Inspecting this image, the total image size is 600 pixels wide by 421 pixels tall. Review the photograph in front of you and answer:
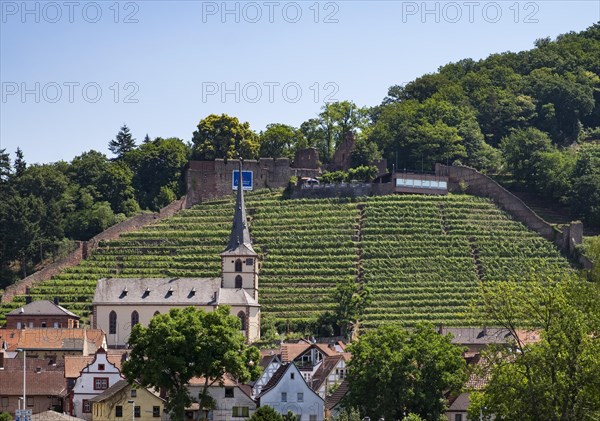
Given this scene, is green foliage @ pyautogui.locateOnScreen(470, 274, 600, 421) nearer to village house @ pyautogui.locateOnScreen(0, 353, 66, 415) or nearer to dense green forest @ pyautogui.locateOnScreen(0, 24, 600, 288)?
village house @ pyautogui.locateOnScreen(0, 353, 66, 415)

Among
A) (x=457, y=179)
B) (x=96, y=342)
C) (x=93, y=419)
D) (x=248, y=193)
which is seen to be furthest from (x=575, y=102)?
(x=93, y=419)

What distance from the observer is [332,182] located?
146 metres

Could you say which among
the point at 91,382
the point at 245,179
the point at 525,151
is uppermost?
the point at 525,151

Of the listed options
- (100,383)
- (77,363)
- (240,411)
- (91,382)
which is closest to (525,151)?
(77,363)

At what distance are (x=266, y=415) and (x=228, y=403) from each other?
992 centimetres

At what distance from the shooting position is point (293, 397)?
93.4 m

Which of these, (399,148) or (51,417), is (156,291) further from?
(51,417)

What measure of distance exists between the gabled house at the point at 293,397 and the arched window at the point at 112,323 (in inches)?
1274

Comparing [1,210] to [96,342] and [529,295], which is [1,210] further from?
[529,295]

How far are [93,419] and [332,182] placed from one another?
189 feet

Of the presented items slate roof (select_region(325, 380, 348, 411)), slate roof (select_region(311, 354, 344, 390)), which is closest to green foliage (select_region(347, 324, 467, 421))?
slate roof (select_region(325, 380, 348, 411))

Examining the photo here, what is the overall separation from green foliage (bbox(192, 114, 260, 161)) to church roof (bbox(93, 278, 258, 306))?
30.4m

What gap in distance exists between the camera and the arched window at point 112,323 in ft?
409

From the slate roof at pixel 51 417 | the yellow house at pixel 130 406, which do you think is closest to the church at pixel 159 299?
the yellow house at pixel 130 406
